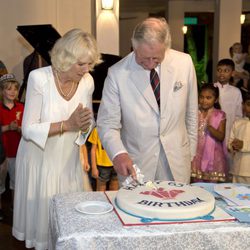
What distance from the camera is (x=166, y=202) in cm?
165

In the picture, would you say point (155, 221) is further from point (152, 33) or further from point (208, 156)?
point (208, 156)

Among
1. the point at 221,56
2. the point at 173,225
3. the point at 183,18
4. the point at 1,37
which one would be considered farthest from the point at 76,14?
the point at 173,225

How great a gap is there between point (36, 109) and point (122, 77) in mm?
490

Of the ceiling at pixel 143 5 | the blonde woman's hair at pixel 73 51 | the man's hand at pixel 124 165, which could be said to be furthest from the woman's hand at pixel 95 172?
the ceiling at pixel 143 5

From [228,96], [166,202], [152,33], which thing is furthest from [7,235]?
[228,96]

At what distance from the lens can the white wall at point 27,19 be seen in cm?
700

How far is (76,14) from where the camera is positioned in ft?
23.6

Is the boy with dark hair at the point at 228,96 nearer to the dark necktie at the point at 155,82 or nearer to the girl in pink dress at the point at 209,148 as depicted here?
the girl in pink dress at the point at 209,148

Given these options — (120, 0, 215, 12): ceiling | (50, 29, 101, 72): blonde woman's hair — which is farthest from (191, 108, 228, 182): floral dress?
(120, 0, 215, 12): ceiling

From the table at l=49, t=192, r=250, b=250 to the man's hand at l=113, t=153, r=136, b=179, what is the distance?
13.8 inches

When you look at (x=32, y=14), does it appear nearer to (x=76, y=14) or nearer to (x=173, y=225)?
(x=76, y=14)

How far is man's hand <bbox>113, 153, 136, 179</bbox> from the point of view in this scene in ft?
6.33

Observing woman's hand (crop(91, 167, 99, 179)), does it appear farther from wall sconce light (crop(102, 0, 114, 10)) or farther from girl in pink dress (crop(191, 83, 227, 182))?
wall sconce light (crop(102, 0, 114, 10))

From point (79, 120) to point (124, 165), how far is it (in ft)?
1.45
